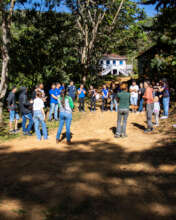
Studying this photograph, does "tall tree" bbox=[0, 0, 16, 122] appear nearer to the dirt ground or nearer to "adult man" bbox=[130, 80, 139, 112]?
the dirt ground

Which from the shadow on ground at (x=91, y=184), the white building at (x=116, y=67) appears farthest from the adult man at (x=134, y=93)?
the white building at (x=116, y=67)

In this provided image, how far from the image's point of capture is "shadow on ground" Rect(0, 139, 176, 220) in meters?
3.77

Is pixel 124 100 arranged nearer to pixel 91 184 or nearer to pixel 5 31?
pixel 91 184

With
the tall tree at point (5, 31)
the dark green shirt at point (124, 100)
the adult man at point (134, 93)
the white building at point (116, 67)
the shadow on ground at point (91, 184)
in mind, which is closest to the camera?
the shadow on ground at point (91, 184)

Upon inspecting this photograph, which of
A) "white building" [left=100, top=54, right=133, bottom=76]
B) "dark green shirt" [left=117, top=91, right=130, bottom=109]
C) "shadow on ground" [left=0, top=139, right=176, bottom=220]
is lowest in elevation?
"shadow on ground" [left=0, top=139, right=176, bottom=220]

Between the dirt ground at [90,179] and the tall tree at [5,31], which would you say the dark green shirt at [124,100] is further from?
the tall tree at [5,31]

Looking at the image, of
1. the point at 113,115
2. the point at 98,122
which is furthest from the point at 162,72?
the point at 98,122

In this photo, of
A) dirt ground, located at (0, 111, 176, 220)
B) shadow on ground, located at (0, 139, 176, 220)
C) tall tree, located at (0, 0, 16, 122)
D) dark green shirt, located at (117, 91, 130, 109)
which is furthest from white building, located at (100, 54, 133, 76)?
shadow on ground, located at (0, 139, 176, 220)

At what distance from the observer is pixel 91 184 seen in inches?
191

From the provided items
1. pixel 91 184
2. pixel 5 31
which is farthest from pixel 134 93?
pixel 91 184

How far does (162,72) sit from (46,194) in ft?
60.5

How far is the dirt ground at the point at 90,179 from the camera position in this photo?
12.4ft

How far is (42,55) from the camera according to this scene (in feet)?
55.0

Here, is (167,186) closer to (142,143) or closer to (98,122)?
(142,143)
